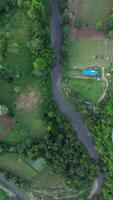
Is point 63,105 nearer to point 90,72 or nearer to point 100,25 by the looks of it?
point 90,72

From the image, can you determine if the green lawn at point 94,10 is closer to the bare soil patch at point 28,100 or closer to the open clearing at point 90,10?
the open clearing at point 90,10

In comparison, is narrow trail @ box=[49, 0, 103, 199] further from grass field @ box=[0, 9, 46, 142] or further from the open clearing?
grass field @ box=[0, 9, 46, 142]

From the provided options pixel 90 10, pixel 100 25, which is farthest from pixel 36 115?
pixel 90 10

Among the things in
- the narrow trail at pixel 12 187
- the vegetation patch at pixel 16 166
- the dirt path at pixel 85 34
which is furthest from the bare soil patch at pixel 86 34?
the narrow trail at pixel 12 187

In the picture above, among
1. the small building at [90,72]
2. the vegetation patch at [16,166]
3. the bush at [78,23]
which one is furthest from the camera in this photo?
the vegetation patch at [16,166]

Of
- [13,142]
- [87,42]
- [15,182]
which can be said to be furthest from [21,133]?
[87,42]

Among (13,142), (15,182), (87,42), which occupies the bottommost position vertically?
(15,182)

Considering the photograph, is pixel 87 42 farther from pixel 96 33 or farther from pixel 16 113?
pixel 16 113
